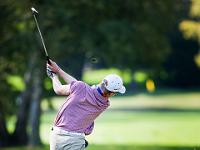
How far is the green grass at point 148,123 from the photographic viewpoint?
3110 centimetres

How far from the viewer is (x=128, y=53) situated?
119 ft

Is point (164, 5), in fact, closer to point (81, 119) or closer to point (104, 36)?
point (104, 36)

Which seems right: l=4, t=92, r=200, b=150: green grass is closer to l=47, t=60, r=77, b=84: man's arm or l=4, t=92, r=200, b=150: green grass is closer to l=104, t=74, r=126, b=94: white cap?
l=47, t=60, r=77, b=84: man's arm

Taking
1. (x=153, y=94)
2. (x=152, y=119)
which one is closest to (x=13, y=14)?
(x=152, y=119)

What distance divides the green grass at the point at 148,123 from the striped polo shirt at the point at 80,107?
14.0 m

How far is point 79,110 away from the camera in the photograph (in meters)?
9.88

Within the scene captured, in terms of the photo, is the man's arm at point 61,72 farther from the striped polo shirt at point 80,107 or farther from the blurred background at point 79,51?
the blurred background at point 79,51

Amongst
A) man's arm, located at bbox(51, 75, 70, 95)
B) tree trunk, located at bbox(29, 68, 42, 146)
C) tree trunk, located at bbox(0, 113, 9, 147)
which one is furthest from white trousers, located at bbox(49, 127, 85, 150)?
tree trunk, located at bbox(0, 113, 9, 147)

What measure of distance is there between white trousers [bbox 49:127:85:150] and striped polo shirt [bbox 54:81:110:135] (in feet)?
0.17

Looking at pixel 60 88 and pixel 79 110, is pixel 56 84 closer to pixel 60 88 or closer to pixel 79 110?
pixel 60 88

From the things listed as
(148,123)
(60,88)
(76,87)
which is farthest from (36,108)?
(76,87)

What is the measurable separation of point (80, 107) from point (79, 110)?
0.12ft

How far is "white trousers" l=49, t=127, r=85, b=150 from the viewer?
9.83 metres

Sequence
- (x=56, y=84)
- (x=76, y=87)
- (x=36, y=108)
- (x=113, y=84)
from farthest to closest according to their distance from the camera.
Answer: (x=36, y=108)
(x=56, y=84)
(x=76, y=87)
(x=113, y=84)
